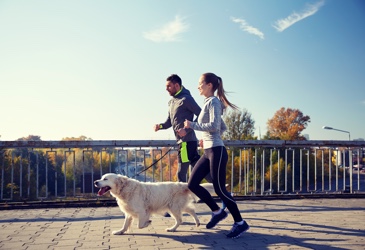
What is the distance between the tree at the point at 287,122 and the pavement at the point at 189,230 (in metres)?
65.9

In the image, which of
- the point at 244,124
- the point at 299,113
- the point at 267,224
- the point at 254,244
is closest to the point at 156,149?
the point at 267,224

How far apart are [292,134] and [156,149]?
64775 mm

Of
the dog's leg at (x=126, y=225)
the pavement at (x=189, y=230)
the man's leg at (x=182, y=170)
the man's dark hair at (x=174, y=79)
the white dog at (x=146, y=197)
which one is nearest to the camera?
the pavement at (x=189, y=230)

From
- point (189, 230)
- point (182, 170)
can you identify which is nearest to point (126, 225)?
point (189, 230)

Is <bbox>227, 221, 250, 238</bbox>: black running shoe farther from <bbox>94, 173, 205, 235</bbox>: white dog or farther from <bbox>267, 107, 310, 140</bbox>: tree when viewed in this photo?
<bbox>267, 107, 310, 140</bbox>: tree

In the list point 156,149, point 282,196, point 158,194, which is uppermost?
point 156,149

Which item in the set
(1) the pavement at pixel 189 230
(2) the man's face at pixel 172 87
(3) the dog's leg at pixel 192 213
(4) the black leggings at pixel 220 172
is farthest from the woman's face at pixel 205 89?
(1) the pavement at pixel 189 230

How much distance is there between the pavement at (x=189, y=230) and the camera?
4.13 m

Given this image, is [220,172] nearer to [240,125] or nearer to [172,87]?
[172,87]

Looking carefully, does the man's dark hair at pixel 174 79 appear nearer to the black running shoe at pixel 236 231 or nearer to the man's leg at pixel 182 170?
the man's leg at pixel 182 170

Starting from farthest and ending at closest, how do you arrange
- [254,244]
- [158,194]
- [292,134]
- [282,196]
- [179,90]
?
[292,134] < [282,196] < [179,90] < [158,194] < [254,244]

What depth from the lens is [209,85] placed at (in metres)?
4.75

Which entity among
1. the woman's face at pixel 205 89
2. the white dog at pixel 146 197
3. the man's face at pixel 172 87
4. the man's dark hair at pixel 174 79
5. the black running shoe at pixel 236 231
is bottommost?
the black running shoe at pixel 236 231

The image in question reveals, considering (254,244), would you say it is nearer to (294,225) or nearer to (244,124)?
(294,225)
